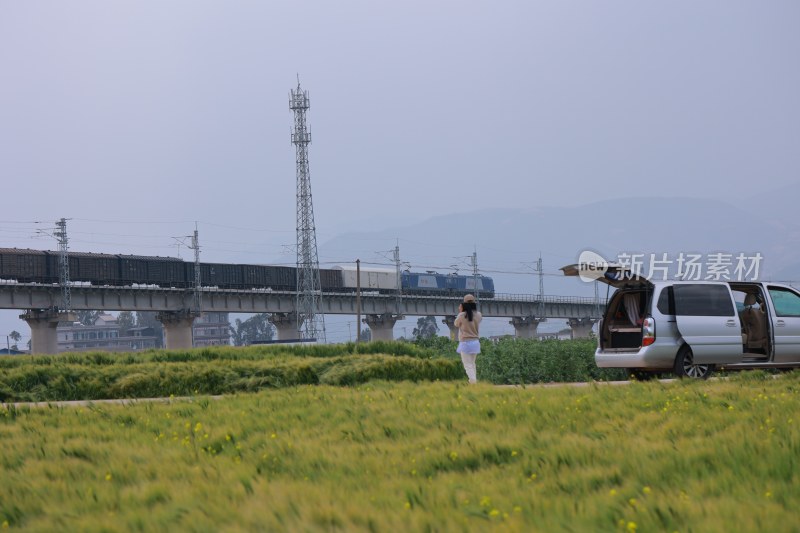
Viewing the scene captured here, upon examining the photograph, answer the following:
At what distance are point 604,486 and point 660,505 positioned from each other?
95 centimetres

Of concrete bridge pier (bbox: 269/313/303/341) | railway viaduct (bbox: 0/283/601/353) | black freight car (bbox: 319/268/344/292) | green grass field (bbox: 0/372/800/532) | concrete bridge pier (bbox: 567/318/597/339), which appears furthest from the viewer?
concrete bridge pier (bbox: 567/318/597/339)

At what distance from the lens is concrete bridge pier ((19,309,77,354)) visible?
231ft

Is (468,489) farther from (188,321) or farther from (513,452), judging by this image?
(188,321)

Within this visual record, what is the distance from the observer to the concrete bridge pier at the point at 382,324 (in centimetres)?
9800

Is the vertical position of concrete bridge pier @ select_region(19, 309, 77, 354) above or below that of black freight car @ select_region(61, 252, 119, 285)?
below

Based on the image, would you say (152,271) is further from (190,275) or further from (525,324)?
(525,324)

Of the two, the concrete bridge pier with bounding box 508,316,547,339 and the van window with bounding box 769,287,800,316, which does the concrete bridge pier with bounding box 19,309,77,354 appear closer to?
the concrete bridge pier with bounding box 508,316,547,339

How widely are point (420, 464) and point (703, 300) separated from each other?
33.9 feet

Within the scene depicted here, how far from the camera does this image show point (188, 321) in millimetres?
80375

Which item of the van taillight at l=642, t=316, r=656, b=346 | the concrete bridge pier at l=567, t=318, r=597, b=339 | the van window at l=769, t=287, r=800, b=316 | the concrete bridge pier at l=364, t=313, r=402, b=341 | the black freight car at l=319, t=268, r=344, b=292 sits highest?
the black freight car at l=319, t=268, r=344, b=292

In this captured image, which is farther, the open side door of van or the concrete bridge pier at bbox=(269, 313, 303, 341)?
the concrete bridge pier at bbox=(269, 313, 303, 341)

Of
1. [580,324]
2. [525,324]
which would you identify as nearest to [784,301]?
[525,324]

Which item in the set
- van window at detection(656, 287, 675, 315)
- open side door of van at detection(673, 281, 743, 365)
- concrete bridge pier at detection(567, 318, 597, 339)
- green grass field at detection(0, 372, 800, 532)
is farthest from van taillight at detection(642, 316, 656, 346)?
concrete bridge pier at detection(567, 318, 597, 339)

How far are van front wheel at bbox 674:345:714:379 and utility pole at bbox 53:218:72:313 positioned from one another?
58.3 meters
